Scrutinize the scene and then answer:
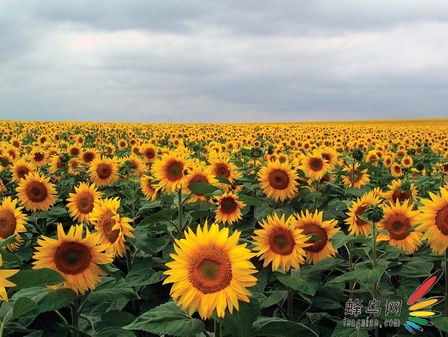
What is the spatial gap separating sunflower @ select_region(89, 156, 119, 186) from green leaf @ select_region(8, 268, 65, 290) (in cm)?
474

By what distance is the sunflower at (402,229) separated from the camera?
379 cm

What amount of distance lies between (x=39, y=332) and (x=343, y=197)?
4119 mm

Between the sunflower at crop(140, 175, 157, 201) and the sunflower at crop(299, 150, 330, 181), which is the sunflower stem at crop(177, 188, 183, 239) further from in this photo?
the sunflower at crop(299, 150, 330, 181)

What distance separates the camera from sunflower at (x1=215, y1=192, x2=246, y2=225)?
16.4 feet

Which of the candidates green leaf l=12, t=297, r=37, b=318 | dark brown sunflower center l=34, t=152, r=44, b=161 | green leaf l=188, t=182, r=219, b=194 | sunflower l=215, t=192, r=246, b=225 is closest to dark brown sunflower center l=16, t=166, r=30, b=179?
dark brown sunflower center l=34, t=152, r=44, b=161

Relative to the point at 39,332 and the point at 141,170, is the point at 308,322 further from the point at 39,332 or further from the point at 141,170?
the point at 141,170

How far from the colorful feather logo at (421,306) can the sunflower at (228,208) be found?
194 centimetres

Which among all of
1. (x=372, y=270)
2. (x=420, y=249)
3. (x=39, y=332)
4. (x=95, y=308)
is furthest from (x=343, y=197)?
(x=39, y=332)

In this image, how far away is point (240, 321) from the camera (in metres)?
2.30

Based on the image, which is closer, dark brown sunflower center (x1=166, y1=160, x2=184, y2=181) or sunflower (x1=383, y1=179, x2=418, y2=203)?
dark brown sunflower center (x1=166, y1=160, x2=184, y2=181)

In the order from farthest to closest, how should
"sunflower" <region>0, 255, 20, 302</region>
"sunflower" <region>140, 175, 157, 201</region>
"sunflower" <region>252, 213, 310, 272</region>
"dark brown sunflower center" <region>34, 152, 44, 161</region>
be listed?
"dark brown sunflower center" <region>34, 152, 44, 161</region>
"sunflower" <region>140, 175, 157, 201</region>
"sunflower" <region>252, 213, 310, 272</region>
"sunflower" <region>0, 255, 20, 302</region>

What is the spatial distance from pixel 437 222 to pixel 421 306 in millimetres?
644

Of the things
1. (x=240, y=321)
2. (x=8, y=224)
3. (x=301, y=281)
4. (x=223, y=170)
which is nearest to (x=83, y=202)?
(x=8, y=224)

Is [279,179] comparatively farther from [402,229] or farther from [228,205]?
[402,229]
